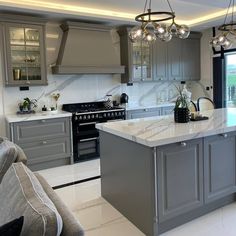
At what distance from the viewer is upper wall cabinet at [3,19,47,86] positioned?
4277mm

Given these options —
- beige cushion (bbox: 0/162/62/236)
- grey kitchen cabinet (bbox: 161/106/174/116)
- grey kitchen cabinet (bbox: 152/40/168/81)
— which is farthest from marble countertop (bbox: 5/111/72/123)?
beige cushion (bbox: 0/162/62/236)

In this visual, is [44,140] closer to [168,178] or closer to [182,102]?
[182,102]

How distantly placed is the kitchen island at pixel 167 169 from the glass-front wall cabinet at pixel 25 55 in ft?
6.83

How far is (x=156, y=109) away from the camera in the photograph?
556 cm

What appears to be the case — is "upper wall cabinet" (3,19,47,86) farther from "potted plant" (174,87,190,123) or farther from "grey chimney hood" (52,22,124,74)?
"potted plant" (174,87,190,123)

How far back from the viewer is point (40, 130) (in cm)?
432

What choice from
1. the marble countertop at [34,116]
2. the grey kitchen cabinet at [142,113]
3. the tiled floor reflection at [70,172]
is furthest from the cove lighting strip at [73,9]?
the tiled floor reflection at [70,172]

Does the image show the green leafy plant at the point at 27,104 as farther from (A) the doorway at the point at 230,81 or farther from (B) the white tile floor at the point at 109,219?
(A) the doorway at the point at 230,81

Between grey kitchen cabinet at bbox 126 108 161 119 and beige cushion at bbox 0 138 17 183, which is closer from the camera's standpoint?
beige cushion at bbox 0 138 17 183

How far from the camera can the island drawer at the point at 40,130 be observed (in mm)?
4148

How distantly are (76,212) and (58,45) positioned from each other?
10.7ft

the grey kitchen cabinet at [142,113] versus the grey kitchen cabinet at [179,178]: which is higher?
the grey kitchen cabinet at [142,113]

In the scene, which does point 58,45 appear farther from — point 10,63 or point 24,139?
point 24,139

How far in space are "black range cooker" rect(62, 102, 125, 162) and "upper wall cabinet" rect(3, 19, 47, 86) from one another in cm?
84
